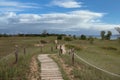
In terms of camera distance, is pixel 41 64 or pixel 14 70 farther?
pixel 41 64

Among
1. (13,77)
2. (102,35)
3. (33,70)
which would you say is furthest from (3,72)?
(102,35)

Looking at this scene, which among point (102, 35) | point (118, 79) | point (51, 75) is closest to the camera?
point (51, 75)

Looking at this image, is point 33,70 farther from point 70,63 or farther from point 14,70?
point 70,63

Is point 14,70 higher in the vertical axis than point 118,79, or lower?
higher

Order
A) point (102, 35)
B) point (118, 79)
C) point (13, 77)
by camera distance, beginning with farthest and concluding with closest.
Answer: point (102, 35), point (118, 79), point (13, 77)

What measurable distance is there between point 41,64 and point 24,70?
3031mm

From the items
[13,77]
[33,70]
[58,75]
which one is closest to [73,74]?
[58,75]

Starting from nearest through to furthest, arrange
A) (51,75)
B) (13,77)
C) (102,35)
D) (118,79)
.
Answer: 1. (13,77)
2. (51,75)
3. (118,79)
4. (102,35)

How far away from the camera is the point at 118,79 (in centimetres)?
1789

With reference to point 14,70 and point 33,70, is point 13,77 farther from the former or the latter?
point 33,70

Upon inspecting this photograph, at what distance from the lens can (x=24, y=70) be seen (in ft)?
50.6

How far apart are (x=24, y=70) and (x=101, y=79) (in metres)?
4.37

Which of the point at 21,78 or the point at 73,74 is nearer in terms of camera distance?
the point at 21,78

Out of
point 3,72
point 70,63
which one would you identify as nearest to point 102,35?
point 70,63
